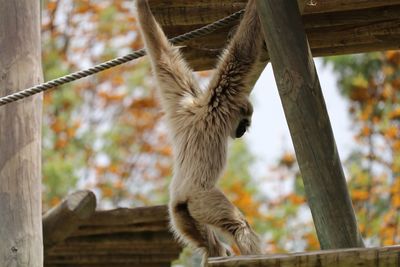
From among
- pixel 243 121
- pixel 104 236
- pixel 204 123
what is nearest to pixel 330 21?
pixel 243 121

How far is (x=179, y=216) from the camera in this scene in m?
6.06

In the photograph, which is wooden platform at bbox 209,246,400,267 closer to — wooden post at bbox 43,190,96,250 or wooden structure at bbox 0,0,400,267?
wooden structure at bbox 0,0,400,267

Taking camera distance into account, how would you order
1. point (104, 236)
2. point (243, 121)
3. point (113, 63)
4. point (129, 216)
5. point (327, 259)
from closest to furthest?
point (327, 259), point (113, 63), point (243, 121), point (129, 216), point (104, 236)

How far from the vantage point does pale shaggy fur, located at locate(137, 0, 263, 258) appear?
5906 mm

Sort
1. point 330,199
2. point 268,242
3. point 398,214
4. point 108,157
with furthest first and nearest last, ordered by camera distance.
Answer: point 108,157 < point 268,242 < point 398,214 < point 330,199

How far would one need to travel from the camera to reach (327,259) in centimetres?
382

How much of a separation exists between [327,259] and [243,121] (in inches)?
112

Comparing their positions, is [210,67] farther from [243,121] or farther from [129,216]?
[129,216]

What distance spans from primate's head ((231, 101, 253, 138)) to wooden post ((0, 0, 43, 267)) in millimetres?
1520

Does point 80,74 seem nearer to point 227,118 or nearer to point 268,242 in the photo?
point 227,118

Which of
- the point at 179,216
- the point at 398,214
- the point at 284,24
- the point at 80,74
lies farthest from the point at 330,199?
the point at 398,214

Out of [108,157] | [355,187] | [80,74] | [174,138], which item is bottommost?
[174,138]

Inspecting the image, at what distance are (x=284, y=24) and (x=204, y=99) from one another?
4.79 feet

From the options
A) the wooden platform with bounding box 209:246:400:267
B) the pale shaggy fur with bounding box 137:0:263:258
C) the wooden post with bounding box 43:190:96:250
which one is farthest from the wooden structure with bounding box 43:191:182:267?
the wooden platform with bounding box 209:246:400:267
